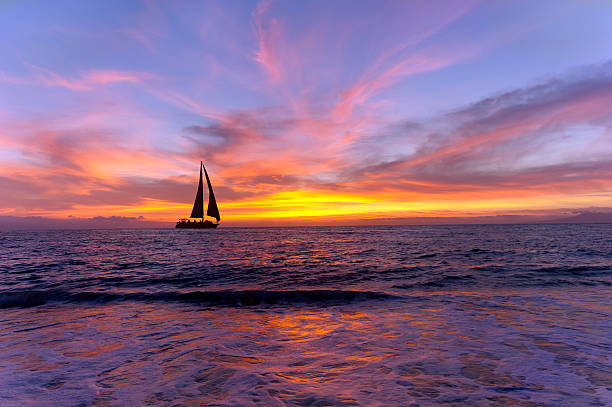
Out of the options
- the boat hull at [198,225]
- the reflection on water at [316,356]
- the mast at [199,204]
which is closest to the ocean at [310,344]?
the reflection on water at [316,356]

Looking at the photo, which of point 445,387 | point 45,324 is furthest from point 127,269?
point 445,387

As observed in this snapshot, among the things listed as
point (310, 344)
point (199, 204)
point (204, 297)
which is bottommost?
point (204, 297)

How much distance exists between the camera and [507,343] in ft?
21.3

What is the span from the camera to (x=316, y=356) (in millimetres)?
5984

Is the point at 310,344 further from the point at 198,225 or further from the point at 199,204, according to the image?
the point at 198,225

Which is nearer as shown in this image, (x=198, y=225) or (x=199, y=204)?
(x=199, y=204)

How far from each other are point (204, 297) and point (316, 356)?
802cm

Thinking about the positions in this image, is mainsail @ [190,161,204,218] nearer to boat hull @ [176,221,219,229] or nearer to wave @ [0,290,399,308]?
boat hull @ [176,221,219,229]

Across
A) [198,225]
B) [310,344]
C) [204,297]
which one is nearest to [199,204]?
[198,225]

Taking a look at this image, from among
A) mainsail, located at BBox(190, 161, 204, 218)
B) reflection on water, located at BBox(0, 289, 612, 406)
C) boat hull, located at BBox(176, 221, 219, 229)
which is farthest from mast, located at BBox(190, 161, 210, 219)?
reflection on water, located at BBox(0, 289, 612, 406)

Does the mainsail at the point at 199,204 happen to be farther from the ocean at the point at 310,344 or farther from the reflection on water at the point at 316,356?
the reflection on water at the point at 316,356

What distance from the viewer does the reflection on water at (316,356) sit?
4.43 metres

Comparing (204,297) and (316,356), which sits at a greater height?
(316,356)

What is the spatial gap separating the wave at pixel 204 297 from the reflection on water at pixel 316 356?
1690mm
